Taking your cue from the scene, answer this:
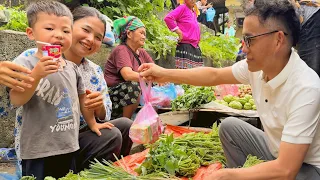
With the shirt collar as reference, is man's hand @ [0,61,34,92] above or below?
below

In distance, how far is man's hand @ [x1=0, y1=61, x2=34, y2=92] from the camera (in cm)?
213

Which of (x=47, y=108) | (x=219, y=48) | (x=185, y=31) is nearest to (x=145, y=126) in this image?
(x=47, y=108)

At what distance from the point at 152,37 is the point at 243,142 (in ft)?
15.6

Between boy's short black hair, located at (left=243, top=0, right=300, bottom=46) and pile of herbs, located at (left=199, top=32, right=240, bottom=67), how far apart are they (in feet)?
24.4

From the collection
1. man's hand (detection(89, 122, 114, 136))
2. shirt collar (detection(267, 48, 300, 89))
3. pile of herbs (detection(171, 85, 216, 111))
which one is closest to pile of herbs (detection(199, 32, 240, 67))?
pile of herbs (detection(171, 85, 216, 111))

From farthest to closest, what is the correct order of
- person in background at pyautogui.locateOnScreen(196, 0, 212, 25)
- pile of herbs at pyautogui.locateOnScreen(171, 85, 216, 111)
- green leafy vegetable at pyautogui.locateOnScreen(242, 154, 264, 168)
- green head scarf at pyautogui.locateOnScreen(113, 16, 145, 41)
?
person in background at pyautogui.locateOnScreen(196, 0, 212, 25), pile of herbs at pyautogui.locateOnScreen(171, 85, 216, 111), green head scarf at pyautogui.locateOnScreen(113, 16, 145, 41), green leafy vegetable at pyautogui.locateOnScreen(242, 154, 264, 168)

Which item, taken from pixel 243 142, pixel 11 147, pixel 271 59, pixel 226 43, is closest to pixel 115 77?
pixel 11 147

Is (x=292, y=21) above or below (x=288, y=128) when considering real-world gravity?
above

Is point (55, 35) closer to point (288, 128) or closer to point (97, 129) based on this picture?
point (97, 129)

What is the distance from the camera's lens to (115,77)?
4637 millimetres

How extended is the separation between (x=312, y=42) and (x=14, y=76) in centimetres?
234

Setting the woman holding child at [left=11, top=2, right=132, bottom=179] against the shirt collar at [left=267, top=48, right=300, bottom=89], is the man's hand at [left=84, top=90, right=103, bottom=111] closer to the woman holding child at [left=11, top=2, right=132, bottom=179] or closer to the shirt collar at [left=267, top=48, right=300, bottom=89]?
the woman holding child at [left=11, top=2, right=132, bottom=179]

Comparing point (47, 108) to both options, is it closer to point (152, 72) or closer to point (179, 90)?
point (152, 72)

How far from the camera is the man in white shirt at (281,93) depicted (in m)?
1.97
